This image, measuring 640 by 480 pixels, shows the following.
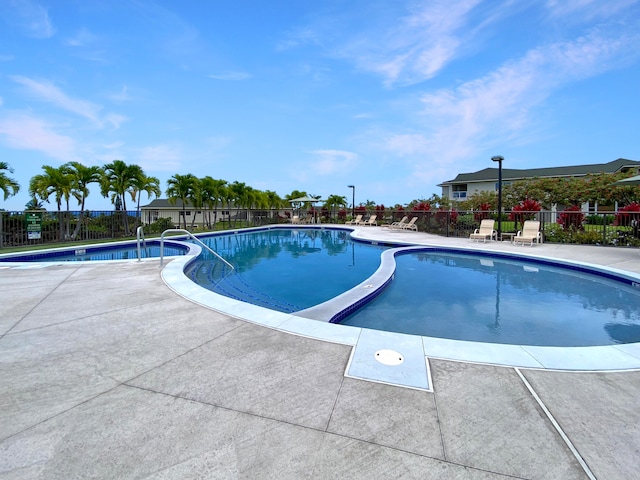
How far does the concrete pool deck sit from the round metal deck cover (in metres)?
0.29

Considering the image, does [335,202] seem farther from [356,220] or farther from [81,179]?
[81,179]

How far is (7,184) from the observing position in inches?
471

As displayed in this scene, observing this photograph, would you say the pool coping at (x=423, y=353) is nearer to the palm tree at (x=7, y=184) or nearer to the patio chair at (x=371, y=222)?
the palm tree at (x=7, y=184)

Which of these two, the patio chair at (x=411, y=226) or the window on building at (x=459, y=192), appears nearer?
the patio chair at (x=411, y=226)

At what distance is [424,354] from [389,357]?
35cm

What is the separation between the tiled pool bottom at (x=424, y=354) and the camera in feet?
8.57

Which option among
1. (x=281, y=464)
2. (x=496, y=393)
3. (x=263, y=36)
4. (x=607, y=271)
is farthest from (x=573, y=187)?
(x=281, y=464)

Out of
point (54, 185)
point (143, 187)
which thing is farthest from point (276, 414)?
point (143, 187)

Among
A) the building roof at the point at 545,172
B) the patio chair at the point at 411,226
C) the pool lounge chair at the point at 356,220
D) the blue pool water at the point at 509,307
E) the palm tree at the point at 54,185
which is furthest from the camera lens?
the building roof at the point at 545,172

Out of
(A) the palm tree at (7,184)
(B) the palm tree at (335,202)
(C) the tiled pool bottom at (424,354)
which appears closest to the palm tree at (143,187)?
(A) the palm tree at (7,184)

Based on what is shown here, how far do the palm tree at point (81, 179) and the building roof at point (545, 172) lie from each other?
115ft

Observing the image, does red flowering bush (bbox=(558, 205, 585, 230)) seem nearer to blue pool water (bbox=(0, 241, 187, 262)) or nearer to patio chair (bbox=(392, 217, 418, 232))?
patio chair (bbox=(392, 217, 418, 232))

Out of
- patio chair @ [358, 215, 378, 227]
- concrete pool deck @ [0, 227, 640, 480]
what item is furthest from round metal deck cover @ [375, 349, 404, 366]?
patio chair @ [358, 215, 378, 227]

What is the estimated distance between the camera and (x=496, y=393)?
2.31 meters
